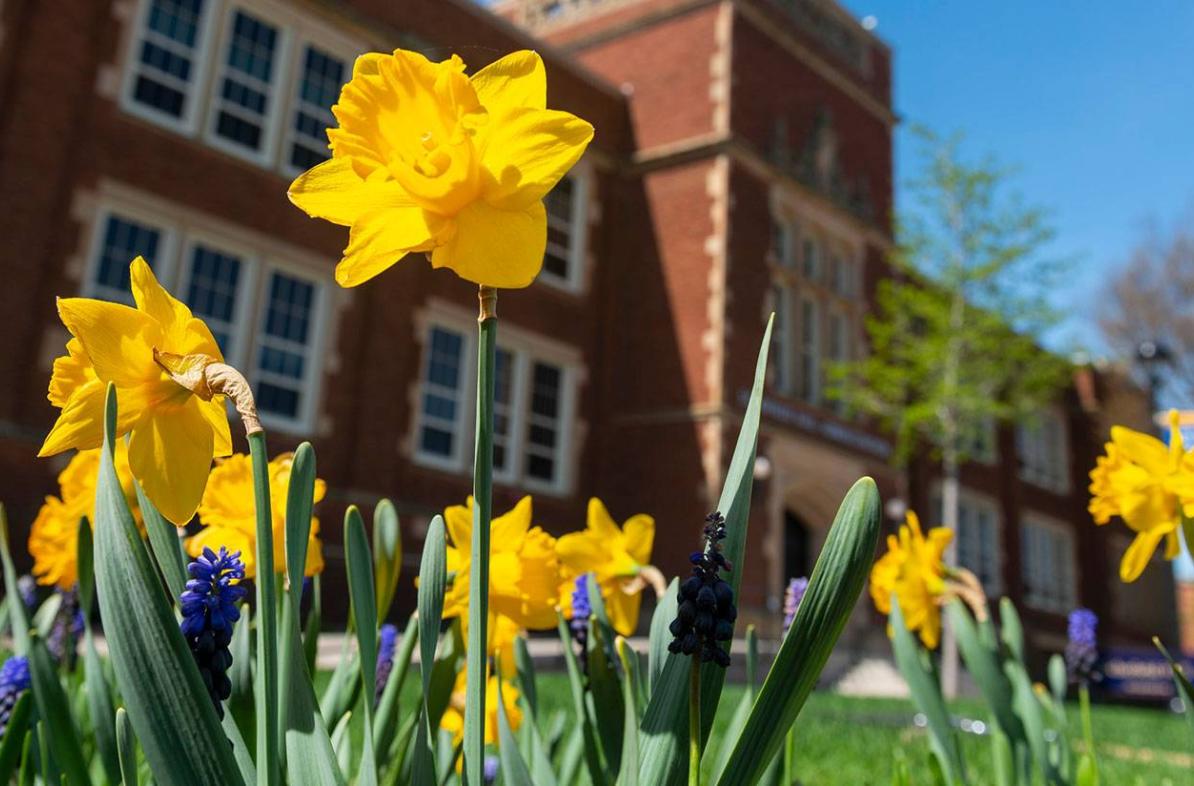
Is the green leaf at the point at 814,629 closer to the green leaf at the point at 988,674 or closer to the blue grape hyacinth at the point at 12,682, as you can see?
the green leaf at the point at 988,674

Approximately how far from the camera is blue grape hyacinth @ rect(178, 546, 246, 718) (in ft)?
2.88

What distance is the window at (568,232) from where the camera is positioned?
1498 cm

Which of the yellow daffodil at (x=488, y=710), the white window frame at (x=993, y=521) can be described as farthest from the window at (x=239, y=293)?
the white window frame at (x=993, y=521)

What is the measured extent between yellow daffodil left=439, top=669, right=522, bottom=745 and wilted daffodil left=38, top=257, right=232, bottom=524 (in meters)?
0.69

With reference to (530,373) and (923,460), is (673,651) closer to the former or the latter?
(530,373)

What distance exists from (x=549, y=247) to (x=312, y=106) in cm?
400

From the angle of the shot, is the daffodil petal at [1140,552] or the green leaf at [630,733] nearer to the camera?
the green leaf at [630,733]

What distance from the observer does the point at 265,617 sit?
800 millimetres

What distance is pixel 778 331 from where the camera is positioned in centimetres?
1589

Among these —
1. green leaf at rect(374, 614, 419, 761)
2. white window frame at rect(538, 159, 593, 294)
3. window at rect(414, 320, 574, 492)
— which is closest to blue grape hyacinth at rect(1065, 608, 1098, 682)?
green leaf at rect(374, 614, 419, 761)

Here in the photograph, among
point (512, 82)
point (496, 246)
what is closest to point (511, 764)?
point (496, 246)

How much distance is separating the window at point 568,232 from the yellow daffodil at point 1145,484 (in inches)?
526

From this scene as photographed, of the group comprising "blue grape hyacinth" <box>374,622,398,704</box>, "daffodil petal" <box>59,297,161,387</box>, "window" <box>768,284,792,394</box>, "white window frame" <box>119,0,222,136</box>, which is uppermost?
"white window frame" <box>119,0,222,136</box>

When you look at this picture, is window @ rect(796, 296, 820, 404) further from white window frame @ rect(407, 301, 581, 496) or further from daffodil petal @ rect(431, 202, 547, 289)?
daffodil petal @ rect(431, 202, 547, 289)
